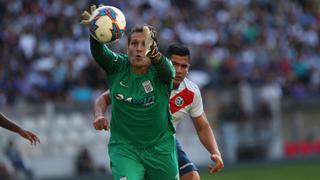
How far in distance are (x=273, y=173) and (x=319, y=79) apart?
561 centimetres

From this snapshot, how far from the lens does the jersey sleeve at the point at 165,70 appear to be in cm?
830

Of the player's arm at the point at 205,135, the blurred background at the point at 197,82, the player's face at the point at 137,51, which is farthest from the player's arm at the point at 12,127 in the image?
the blurred background at the point at 197,82

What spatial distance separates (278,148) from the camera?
22.6 metres

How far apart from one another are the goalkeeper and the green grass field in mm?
8745

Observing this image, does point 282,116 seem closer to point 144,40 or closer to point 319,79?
point 319,79

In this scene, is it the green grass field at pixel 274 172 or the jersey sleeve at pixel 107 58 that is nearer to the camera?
the jersey sleeve at pixel 107 58

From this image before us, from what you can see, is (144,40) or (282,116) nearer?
(144,40)

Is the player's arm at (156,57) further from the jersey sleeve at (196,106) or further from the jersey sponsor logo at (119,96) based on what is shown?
the jersey sleeve at (196,106)

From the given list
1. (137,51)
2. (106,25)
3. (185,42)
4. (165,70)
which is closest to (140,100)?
Answer: (165,70)

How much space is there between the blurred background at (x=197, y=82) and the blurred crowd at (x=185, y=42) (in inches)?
1.2

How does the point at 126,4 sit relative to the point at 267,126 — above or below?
above

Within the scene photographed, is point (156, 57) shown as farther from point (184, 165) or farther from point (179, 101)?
point (184, 165)

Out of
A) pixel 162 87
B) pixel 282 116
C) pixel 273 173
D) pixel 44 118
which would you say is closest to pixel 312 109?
pixel 282 116

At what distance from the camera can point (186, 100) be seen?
31.2 ft
